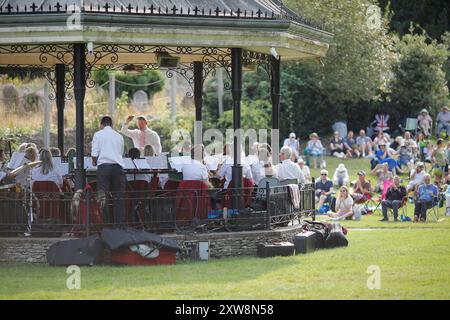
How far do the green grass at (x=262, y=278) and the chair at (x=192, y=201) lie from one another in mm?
1147

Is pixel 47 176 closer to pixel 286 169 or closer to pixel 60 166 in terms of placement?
pixel 60 166

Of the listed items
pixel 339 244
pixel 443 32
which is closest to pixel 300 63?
pixel 443 32

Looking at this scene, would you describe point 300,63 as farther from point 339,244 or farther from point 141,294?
point 141,294

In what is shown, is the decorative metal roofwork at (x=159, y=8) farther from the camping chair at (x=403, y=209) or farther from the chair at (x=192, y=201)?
the camping chair at (x=403, y=209)

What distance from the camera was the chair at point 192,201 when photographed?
20172 mm

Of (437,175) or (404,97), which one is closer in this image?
(437,175)

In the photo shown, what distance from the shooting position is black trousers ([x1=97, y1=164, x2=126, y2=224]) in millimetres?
19391

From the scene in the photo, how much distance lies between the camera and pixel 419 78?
47.1 metres

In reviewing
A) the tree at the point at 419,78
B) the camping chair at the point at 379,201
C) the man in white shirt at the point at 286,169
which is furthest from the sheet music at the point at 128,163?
the tree at the point at 419,78

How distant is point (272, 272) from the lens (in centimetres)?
1788

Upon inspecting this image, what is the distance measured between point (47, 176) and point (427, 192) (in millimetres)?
10659

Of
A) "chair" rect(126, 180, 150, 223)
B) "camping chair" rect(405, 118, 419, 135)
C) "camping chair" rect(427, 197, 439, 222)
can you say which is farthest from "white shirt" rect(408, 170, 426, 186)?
"camping chair" rect(405, 118, 419, 135)

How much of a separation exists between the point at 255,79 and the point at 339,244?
1005 inches

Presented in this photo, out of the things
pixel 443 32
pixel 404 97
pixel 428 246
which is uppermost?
pixel 443 32
